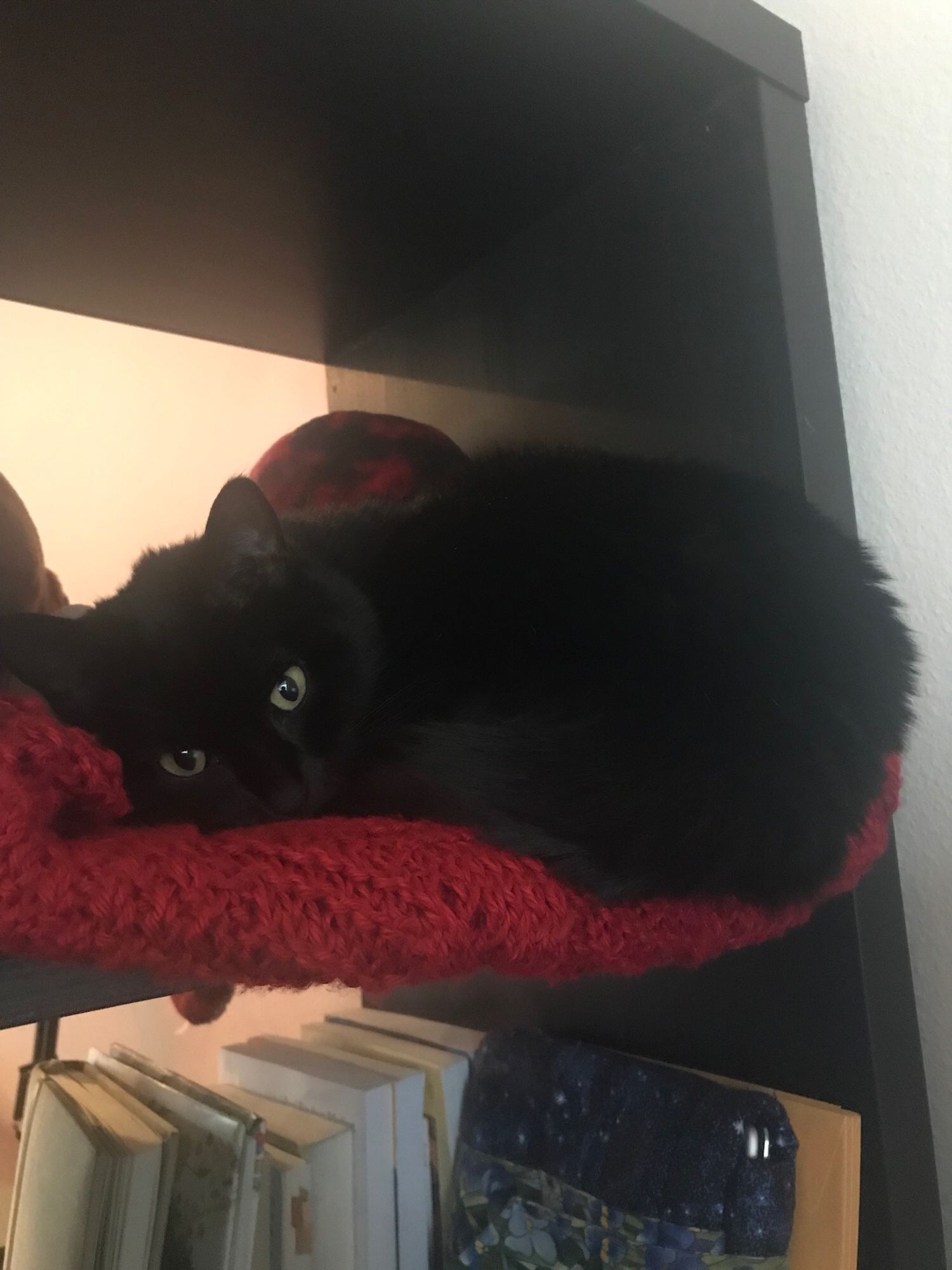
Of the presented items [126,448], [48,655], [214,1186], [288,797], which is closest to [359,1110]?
[214,1186]

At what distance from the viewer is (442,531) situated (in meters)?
0.57

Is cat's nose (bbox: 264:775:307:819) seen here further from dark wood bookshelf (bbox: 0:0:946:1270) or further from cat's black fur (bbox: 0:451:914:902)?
dark wood bookshelf (bbox: 0:0:946:1270)

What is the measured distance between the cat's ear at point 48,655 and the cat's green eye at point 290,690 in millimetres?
113

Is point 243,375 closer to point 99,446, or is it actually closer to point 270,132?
point 99,446

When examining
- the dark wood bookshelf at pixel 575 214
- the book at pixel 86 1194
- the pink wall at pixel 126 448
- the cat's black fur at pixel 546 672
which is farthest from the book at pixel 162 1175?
the pink wall at pixel 126 448

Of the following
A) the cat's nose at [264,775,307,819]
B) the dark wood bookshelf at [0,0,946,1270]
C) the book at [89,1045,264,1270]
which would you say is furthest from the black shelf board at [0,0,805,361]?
the book at [89,1045,264,1270]

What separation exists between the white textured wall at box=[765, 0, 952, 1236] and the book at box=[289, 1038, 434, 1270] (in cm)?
40

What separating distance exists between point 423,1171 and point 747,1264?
0.29m

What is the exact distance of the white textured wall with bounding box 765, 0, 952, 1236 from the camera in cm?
64

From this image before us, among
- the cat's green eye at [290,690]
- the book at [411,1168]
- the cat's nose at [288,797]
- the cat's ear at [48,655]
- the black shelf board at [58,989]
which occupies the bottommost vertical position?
the book at [411,1168]

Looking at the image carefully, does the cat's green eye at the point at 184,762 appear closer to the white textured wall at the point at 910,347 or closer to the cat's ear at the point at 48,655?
the cat's ear at the point at 48,655

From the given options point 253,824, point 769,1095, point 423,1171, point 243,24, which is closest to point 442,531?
point 253,824

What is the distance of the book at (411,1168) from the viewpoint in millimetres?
720

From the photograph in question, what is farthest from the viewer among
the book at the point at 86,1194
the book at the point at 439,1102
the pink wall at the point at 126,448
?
the pink wall at the point at 126,448
